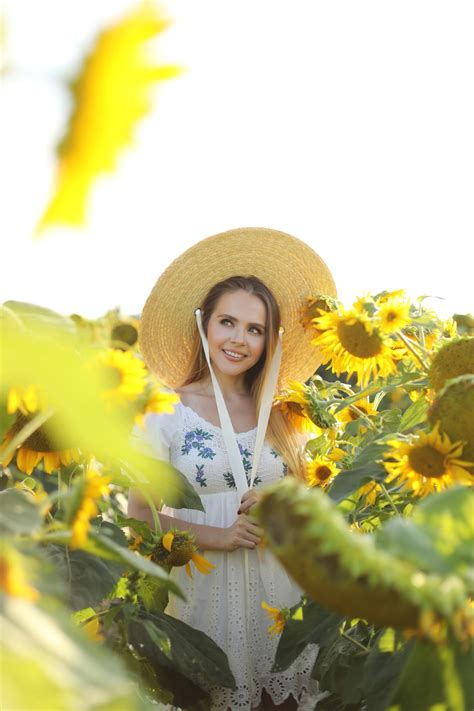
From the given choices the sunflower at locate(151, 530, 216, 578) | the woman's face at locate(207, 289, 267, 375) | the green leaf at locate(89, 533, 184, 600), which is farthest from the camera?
the woman's face at locate(207, 289, 267, 375)

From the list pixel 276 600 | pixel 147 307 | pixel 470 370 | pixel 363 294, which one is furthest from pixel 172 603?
pixel 470 370

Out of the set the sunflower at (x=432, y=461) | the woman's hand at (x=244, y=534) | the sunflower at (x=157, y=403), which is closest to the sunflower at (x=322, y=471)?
the woman's hand at (x=244, y=534)

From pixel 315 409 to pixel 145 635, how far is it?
71cm

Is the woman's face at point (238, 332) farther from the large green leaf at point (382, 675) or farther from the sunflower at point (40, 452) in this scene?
the large green leaf at point (382, 675)

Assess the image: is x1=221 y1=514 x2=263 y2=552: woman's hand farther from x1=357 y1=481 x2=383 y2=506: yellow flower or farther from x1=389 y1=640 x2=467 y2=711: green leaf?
x1=389 y1=640 x2=467 y2=711: green leaf

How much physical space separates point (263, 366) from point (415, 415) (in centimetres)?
116

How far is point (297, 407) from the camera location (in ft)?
7.00

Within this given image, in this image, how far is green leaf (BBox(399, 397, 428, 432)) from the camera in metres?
1.41

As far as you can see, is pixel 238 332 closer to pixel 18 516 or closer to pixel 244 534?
pixel 244 534

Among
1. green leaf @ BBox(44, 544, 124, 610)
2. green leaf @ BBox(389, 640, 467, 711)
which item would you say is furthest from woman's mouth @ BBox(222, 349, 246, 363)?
green leaf @ BBox(389, 640, 467, 711)

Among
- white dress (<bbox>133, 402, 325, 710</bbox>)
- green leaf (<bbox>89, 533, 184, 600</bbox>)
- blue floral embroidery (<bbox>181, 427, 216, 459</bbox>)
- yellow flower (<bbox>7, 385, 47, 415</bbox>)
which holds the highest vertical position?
yellow flower (<bbox>7, 385, 47, 415</bbox>)

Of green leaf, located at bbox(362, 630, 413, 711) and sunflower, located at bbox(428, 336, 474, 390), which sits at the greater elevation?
sunflower, located at bbox(428, 336, 474, 390)

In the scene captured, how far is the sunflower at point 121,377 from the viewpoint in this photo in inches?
36.8

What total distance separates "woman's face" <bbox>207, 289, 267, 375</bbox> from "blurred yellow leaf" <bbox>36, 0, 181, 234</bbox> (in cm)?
213
